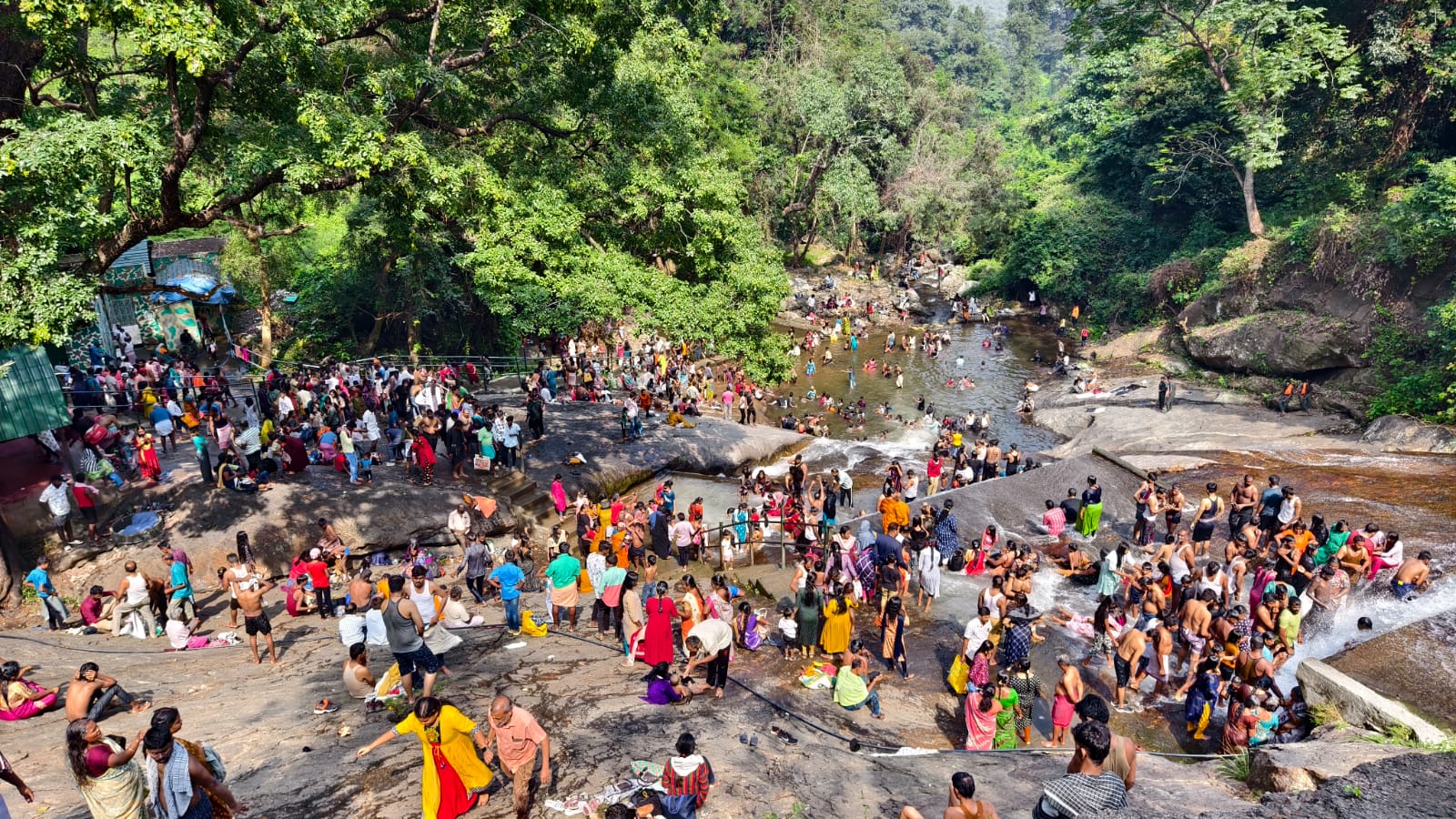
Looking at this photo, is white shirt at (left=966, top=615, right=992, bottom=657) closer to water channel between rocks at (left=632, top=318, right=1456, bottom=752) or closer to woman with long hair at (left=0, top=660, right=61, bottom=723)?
water channel between rocks at (left=632, top=318, right=1456, bottom=752)

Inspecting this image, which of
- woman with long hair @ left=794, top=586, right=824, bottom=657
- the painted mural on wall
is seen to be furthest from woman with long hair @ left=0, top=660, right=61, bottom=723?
the painted mural on wall

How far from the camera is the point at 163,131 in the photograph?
11.6m

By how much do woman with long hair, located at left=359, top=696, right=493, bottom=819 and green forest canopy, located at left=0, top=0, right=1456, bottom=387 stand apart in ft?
23.5

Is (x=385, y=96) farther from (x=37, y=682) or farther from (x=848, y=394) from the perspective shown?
(x=848, y=394)

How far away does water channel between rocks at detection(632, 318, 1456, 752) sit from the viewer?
34.6 ft

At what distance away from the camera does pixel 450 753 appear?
6.47 m

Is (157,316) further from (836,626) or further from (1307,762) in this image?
(1307,762)

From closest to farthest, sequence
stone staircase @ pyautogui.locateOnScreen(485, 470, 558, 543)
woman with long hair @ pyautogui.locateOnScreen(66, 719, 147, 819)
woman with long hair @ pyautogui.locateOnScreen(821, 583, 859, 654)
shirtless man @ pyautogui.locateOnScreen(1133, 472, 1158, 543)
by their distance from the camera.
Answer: woman with long hair @ pyautogui.locateOnScreen(66, 719, 147, 819)
woman with long hair @ pyautogui.locateOnScreen(821, 583, 859, 654)
shirtless man @ pyautogui.locateOnScreen(1133, 472, 1158, 543)
stone staircase @ pyautogui.locateOnScreen(485, 470, 558, 543)

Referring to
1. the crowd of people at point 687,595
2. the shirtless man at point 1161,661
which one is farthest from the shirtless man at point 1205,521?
the shirtless man at point 1161,661

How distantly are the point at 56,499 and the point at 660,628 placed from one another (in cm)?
1085

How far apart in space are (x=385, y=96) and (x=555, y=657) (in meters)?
9.22

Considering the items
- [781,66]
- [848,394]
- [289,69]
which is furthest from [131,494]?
[781,66]

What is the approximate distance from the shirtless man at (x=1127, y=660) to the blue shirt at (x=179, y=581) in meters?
13.4

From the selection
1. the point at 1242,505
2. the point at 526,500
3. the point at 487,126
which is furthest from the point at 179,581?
the point at 1242,505
